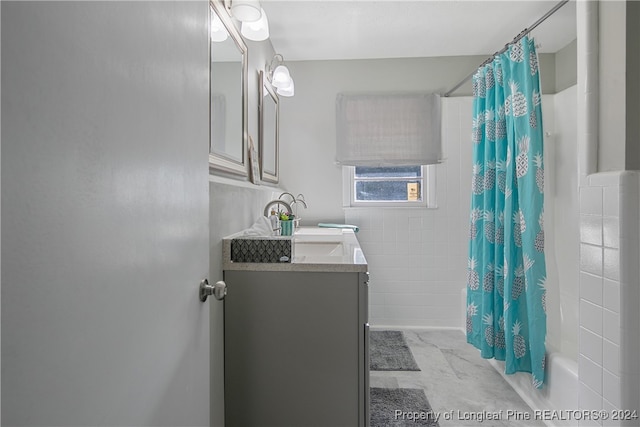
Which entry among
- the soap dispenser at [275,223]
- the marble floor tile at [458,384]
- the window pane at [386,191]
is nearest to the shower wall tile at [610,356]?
the marble floor tile at [458,384]

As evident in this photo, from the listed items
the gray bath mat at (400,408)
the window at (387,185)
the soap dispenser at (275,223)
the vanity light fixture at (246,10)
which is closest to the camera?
the vanity light fixture at (246,10)

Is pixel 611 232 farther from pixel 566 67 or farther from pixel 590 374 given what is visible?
pixel 566 67

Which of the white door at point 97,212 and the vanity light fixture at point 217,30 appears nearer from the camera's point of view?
the white door at point 97,212

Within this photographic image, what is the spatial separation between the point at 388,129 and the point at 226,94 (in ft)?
5.70

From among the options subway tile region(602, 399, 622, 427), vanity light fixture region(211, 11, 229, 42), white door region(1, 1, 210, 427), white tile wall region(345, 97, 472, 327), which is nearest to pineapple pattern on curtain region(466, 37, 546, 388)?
white tile wall region(345, 97, 472, 327)

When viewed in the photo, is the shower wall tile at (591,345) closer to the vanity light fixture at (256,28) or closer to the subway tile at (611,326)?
the subway tile at (611,326)

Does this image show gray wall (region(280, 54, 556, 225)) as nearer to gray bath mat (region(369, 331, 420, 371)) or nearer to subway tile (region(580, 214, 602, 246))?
gray bath mat (region(369, 331, 420, 371))

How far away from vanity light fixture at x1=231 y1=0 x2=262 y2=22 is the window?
166 cm

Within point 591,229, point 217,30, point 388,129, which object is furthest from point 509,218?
point 217,30

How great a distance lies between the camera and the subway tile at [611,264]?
3.10ft

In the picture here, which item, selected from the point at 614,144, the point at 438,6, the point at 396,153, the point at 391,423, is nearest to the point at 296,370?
the point at 391,423

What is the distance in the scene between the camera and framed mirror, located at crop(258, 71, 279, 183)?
7.49ft

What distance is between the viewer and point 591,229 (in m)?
1.05

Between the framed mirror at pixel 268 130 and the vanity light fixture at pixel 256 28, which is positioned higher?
the vanity light fixture at pixel 256 28
